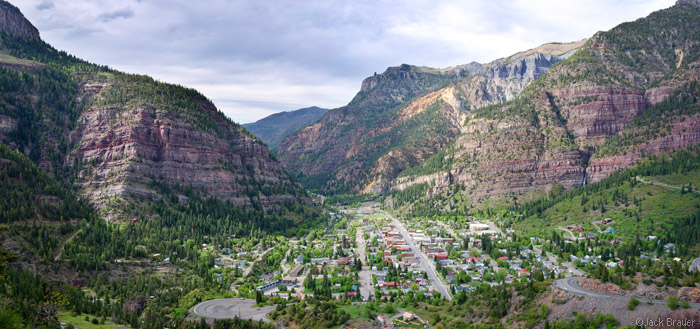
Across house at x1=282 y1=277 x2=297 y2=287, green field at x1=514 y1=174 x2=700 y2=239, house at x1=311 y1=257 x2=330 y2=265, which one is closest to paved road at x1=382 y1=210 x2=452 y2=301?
house at x1=311 y1=257 x2=330 y2=265

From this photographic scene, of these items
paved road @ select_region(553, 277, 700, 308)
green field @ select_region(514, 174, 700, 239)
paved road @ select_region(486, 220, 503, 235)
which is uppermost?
green field @ select_region(514, 174, 700, 239)

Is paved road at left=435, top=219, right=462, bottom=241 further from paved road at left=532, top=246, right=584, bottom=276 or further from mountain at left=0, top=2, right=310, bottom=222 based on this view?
mountain at left=0, top=2, right=310, bottom=222

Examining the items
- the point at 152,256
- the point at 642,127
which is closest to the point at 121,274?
the point at 152,256

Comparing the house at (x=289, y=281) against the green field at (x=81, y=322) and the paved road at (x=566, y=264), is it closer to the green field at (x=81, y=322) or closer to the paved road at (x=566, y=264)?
the green field at (x=81, y=322)

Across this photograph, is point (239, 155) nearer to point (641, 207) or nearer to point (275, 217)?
point (275, 217)

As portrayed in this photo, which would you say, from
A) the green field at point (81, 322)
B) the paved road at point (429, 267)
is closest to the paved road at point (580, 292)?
the paved road at point (429, 267)

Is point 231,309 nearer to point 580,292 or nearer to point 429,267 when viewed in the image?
point 429,267

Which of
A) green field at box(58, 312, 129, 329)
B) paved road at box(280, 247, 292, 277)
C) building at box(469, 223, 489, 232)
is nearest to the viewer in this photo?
green field at box(58, 312, 129, 329)
